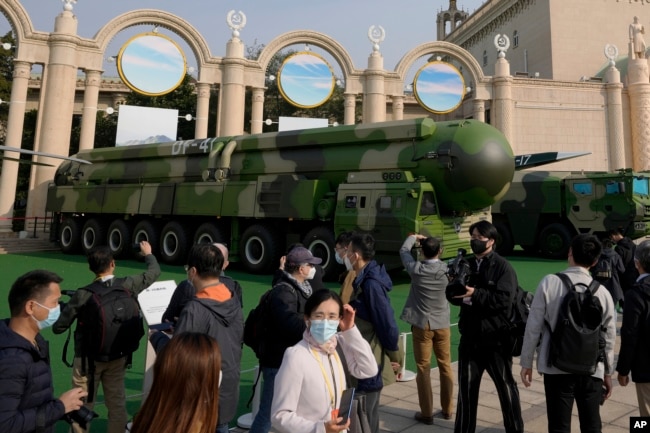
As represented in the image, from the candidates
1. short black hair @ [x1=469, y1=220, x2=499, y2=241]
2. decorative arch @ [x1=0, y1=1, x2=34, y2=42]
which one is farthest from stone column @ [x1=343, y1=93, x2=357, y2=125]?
short black hair @ [x1=469, y1=220, x2=499, y2=241]

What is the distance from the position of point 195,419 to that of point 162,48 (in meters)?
22.3

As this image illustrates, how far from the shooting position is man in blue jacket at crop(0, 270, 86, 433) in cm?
204

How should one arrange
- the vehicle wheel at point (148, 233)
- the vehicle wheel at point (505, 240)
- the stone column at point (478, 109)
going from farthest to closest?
the stone column at point (478, 109) < the vehicle wheel at point (505, 240) < the vehicle wheel at point (148, 233)

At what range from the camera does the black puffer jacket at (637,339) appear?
320 centimetres

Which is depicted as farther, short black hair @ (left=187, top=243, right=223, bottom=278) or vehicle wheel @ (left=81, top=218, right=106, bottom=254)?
vehicle wheel @ (left=81, top=218, right=106, bottom=254)

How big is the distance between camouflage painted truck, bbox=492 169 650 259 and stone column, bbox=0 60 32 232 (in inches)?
742

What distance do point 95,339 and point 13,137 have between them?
815 inches

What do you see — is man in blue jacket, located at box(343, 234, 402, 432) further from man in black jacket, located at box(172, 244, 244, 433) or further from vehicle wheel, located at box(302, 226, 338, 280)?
vehicle wheel, located at box(302, 226, 338, 280)

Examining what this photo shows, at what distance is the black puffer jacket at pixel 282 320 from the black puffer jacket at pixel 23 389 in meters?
1.33

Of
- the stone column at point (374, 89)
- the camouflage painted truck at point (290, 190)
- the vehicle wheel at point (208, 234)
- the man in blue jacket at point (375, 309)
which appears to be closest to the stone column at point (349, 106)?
the stone column at point (374, 89)

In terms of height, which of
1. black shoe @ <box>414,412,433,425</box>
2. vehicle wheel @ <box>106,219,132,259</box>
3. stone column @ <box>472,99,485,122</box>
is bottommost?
black shoe @ <box>414,412,433,425</box>

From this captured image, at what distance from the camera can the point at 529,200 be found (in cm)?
1647

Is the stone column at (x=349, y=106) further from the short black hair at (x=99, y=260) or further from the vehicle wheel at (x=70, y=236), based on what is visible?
the short black hair at (x=99, y=260)

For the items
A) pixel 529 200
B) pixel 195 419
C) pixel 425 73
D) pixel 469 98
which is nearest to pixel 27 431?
pixel 195 419
